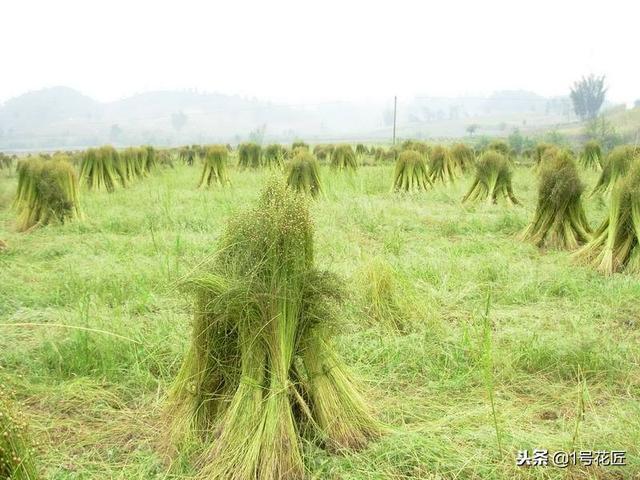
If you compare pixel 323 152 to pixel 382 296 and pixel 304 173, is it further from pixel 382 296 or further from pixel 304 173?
pixel 382 296

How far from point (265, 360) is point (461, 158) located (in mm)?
13530

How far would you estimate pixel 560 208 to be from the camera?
21.6ft

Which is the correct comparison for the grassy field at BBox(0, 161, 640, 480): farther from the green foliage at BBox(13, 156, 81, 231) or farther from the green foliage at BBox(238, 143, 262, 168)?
the green foliage at BBox(238, 143, 262, 168)

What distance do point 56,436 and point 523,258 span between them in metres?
5.08

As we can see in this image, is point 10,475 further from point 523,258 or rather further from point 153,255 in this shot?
point 523,258

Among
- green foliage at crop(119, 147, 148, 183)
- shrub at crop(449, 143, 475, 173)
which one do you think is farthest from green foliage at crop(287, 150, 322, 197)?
green foliage at crop(119, 147, 148, 183)

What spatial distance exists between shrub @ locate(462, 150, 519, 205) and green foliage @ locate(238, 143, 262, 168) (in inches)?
392

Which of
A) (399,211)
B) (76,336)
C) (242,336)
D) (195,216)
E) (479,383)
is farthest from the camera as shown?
(399,211)

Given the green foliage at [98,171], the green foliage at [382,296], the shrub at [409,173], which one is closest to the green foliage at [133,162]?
the green foliage at [98,171]

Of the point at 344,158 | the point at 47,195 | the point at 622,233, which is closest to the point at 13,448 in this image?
the point at 622,233

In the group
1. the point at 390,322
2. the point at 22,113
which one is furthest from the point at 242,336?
the point at 22,113

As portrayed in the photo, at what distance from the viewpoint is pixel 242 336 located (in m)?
2.29

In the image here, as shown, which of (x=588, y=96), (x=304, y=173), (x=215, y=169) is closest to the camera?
(x=304, y=173)

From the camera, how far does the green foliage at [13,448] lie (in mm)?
1832
